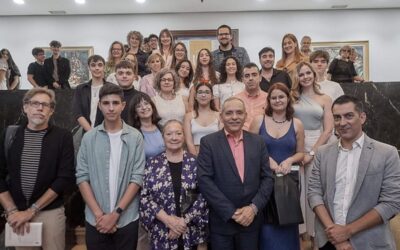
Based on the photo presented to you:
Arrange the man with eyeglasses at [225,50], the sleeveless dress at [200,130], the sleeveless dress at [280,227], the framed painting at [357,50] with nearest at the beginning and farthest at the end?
the sleeveless dress at [280,227] → the sleeveless dress at [200,130] → the man with eyeglasses at [225,50] → the framed painting at [357,50]

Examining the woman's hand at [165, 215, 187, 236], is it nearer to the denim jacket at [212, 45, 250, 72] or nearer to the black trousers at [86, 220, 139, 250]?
the black trousers at [86, 220, 139, 250]

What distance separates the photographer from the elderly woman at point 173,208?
2.73 metres

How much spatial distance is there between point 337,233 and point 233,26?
31.7ft

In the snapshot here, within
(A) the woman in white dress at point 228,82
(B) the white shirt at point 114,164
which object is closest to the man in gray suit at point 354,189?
(B) the white shirt at point 114,164

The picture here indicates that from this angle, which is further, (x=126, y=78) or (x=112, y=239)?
(x=126, y=78)

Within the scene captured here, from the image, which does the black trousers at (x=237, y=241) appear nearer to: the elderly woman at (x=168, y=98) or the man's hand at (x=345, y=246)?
the man's hand at (x=345, y=246)

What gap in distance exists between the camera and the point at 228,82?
14.0 ft

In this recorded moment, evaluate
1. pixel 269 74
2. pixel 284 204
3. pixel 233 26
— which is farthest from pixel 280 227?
pixel 233 26

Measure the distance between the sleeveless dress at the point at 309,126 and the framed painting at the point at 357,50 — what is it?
26.8 ft

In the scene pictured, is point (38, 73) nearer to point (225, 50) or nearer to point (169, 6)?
point (225, 50)

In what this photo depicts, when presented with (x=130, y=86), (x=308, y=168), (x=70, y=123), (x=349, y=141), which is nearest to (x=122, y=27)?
(x=70, y=123)

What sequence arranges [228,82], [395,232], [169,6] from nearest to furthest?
[395,232]
[228,82]
[169,6]

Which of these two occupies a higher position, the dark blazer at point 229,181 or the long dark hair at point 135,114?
the long dark hair at point 135,114

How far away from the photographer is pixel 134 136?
286 centimetres
